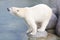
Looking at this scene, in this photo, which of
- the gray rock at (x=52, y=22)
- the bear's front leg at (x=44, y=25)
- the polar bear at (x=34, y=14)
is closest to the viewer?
the polar bear at (x=34, y=14)

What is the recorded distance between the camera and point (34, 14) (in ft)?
4.16

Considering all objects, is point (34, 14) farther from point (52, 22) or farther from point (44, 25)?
point (52, 22)

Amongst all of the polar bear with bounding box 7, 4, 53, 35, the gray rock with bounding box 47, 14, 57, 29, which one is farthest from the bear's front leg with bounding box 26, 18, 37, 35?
the gray rock with bounding box 47, 14, 57, 29

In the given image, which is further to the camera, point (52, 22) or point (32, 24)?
point (52, 22)

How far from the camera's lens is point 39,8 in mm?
1292

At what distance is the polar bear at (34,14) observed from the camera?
1224mm

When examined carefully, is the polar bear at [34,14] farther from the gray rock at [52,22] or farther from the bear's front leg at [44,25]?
the gray rock at [52,22]

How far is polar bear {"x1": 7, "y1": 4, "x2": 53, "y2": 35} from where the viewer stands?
4.02 feet

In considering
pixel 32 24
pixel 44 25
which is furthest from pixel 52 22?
pixel 32 24

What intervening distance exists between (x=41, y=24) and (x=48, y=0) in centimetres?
167

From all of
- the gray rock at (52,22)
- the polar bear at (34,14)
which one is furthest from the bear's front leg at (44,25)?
the gray rock at (52,22)

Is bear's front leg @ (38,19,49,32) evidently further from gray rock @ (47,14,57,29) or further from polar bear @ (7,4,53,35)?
gray rock @ (47,14,57,29)

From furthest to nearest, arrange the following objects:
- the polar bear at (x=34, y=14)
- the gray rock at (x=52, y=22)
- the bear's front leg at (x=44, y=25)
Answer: the gray rock at (x=52, y=22)
the bear's front leg at (x=44, y=25)
the polar bear at (x=34, y=14)

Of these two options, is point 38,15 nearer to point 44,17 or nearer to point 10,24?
point 44,17
